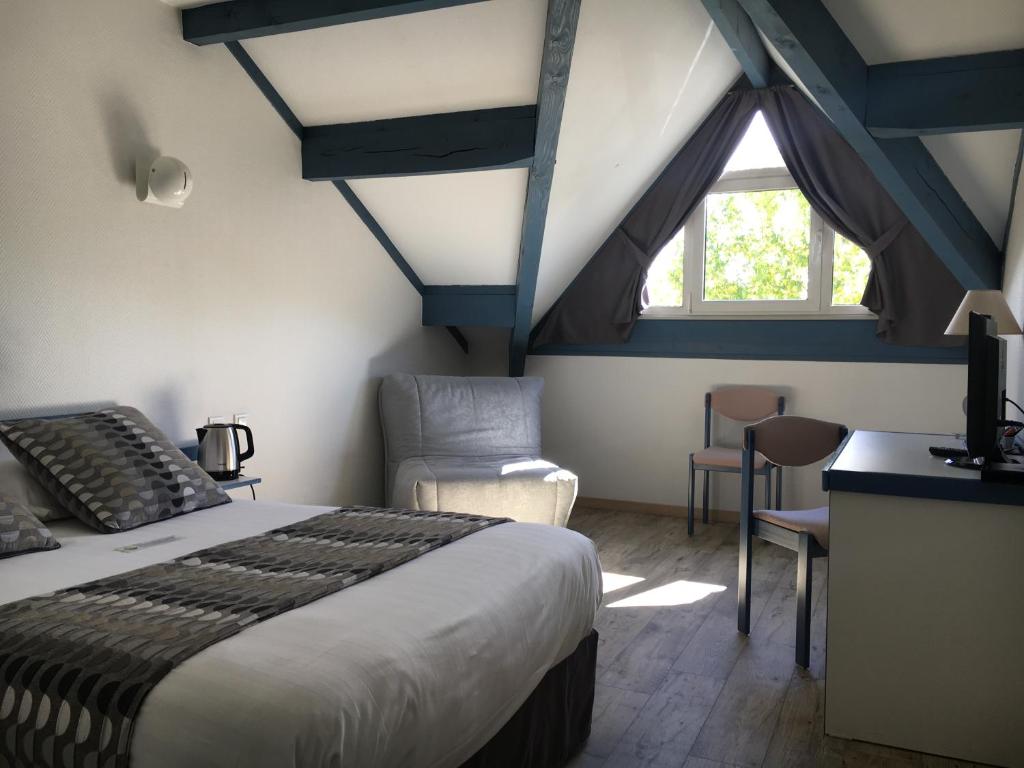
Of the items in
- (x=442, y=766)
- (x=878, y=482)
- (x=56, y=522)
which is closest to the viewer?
(x=442, y=766)

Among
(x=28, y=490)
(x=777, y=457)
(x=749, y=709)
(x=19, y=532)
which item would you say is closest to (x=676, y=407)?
(x=777, y=457)

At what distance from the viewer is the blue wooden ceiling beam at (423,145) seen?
3750mm

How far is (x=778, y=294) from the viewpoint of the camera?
502cm

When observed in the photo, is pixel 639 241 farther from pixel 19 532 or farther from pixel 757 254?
pixel 19 532

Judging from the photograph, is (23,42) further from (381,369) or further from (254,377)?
(381,369)

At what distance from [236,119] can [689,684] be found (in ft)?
9.64

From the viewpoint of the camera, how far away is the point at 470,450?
15.8 ft

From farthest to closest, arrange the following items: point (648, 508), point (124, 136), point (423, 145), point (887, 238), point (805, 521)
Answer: point (648, 508) → point (887, 238) → point (423, 145) → point (124, 136) → point (805, 521)

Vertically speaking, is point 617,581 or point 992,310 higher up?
point 992,310

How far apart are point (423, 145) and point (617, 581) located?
2.18 meters

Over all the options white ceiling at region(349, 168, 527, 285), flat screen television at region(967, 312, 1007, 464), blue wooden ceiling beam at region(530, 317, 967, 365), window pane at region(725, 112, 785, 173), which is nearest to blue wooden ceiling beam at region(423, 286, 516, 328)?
white ceiling at region(349, 168, 527, 285)

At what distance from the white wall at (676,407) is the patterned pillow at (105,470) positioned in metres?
3.06

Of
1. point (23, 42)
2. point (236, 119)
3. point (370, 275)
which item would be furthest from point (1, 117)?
point (370, 275)

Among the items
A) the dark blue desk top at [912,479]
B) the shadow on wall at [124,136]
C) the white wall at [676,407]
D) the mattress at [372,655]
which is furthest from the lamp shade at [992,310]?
the shadow on wall at [124,136]
